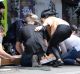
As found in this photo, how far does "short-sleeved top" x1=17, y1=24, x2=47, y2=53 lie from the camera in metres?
12.4

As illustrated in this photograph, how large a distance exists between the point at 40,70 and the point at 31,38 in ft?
3.34

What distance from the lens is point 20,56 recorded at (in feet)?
41.5

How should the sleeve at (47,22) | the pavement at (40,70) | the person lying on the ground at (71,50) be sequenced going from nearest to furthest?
the pavement at (40,70), the sleeve at (47,22), the person lying on the ground at (71,50)

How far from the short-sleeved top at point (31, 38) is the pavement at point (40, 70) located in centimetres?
56

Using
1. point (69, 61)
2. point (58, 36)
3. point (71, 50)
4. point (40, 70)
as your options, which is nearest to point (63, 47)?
point (71, 50)

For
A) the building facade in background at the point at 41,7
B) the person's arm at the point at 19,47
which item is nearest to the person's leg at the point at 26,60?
the person's arm at the point at 19,47

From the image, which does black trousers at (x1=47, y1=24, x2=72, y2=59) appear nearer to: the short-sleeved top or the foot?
the foot

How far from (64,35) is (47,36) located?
1.66 ft

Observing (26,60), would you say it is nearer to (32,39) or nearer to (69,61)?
(32,39)

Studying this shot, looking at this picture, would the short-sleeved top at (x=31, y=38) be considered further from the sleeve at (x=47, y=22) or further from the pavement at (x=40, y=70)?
the pavement at (x=40, y=70)

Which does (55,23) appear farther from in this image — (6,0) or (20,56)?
(6,0)

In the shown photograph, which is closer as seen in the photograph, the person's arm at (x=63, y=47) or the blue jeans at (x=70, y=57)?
the blue jeans at (x=70, y=57)

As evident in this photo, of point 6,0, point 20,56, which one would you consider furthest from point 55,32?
point 6,0

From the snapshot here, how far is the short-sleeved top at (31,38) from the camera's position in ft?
40.8
